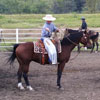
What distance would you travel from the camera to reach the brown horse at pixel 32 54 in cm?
854

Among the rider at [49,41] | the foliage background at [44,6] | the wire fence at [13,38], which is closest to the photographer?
the rider at [49,41]

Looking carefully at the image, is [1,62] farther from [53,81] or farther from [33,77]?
[53,81]

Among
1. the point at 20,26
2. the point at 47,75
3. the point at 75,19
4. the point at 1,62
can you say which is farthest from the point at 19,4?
the point at 47,75

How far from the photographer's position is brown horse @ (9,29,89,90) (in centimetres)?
854

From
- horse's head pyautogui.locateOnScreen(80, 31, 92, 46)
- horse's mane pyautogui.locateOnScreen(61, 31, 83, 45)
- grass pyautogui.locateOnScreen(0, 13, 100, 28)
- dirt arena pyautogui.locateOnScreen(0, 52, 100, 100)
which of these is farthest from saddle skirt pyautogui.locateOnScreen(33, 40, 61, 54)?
grass pyautogui.locateOnScreen(0, 13, 100, 28)

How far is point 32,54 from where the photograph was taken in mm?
8617

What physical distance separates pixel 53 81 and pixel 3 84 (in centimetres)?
151

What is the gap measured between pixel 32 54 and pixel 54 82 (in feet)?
4.27

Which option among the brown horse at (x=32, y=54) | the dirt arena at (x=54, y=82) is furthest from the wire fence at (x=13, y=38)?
the brown horse at (x=32, y=54)

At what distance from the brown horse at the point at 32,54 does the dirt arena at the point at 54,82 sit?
41 cm

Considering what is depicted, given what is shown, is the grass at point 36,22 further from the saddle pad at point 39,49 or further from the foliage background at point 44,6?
the saddle pad at point 39,49

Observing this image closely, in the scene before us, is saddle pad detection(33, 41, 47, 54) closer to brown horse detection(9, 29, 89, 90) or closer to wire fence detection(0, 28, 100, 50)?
brown horse detection(9, 29, 89, 90)

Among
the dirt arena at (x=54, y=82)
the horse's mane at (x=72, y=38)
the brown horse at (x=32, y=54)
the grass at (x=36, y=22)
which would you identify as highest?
the horse's mane at (x=72, y=38)

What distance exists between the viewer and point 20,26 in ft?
89.2
